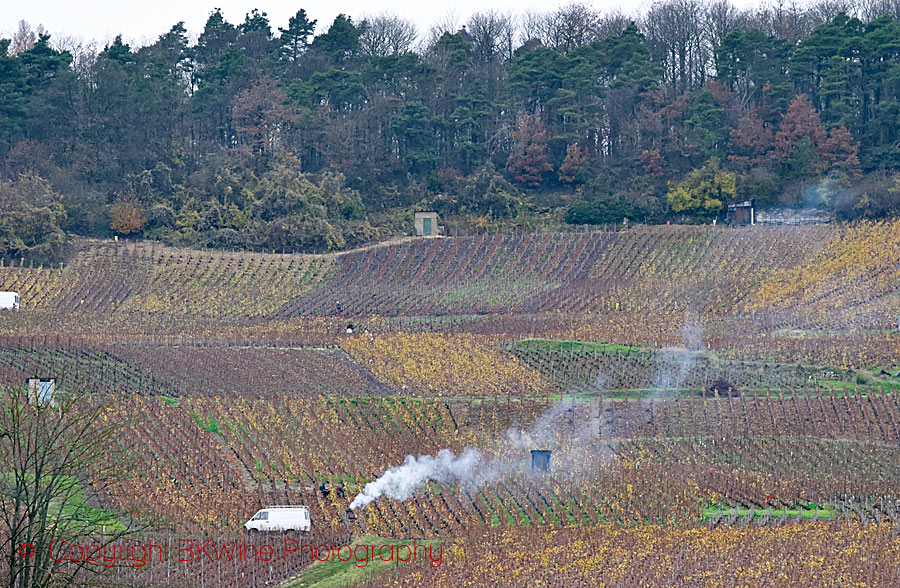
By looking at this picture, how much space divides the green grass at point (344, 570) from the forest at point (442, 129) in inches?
1413

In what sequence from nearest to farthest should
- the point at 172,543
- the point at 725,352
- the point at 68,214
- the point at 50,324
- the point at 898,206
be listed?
the point at 172,543
the point at 725,352
the point at 50,324
the point at 898,206
the point at 68,214

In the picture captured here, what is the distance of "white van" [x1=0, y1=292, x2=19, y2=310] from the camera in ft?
169

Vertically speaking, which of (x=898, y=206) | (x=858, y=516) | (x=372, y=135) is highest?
(x=372, y=135)

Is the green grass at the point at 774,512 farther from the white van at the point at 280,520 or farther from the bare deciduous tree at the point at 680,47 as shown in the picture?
the bare deciduous tree at the point at 680,47

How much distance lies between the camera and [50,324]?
48.6m

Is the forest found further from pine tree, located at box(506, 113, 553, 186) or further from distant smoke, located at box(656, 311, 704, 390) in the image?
distant smoke, located at box(656, 311, 704, 390)

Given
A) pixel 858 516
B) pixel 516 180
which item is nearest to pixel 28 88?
pixel 516 180

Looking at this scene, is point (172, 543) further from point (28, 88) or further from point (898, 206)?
point (28, 88)

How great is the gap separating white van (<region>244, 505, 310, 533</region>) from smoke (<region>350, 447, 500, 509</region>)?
142 centimetres

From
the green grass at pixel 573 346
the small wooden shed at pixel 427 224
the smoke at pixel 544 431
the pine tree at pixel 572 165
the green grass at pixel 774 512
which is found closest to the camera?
the green grass at pixel 774 512

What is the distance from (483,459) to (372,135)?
142ft

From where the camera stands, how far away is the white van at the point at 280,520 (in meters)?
26.7

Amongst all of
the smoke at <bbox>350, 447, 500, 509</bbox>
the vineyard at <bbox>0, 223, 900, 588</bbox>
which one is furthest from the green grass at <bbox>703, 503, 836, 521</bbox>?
the smoke at <bbox>350, 447, 500, 509</bbox>

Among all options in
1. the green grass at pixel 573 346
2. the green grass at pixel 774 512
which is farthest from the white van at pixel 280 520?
the green grass at pixel 573 346
